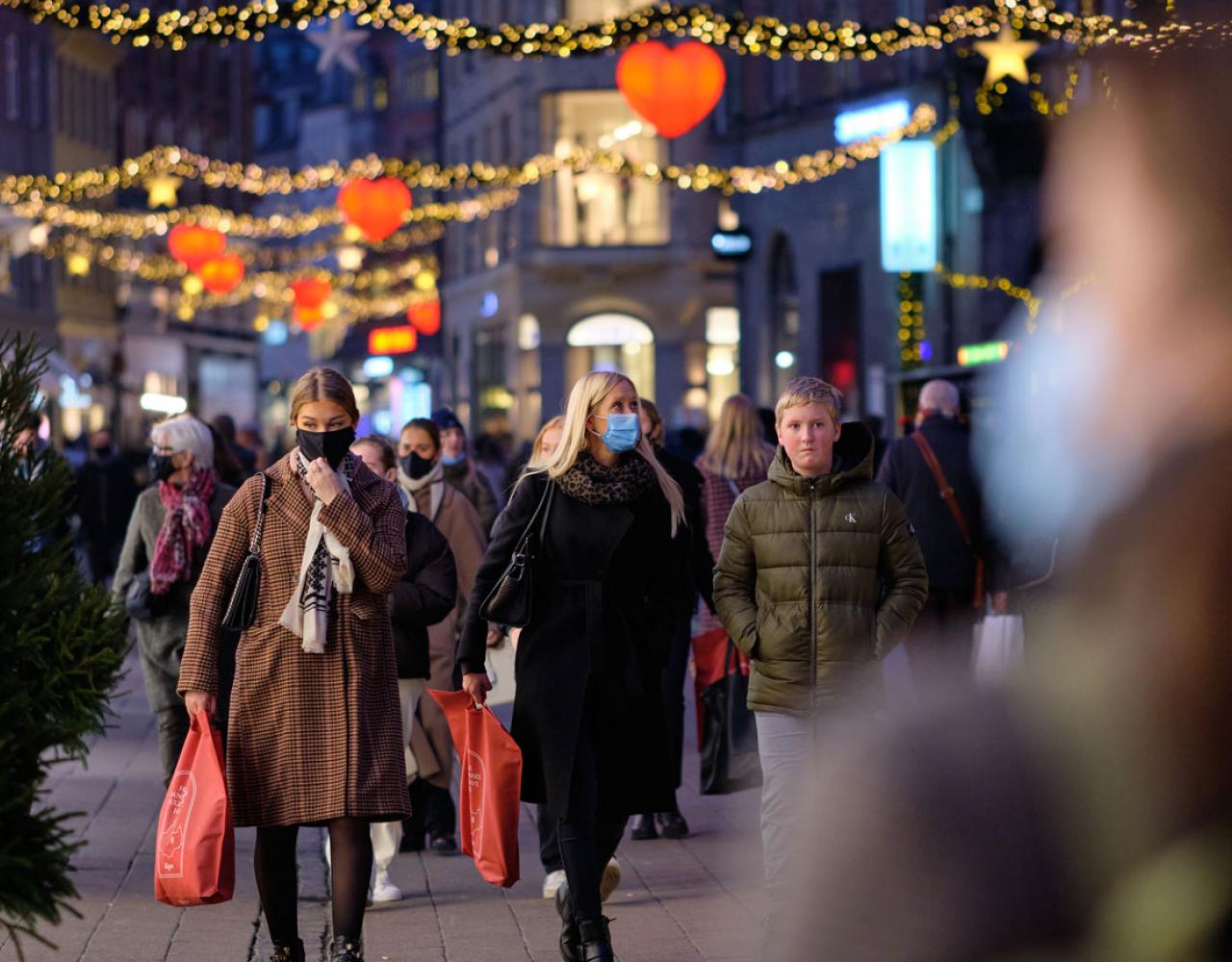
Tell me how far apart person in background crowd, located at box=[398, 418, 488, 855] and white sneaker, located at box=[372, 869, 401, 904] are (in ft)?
3.08

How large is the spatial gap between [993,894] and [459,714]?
545 centimetres

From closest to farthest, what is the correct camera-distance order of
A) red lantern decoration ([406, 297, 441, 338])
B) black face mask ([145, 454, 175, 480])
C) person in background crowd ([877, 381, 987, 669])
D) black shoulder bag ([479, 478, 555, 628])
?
1. black shoulder bag ([479, 478, 555, 628])
2. black face mask ([145, 454, 175, 480])
3. person in background crowd ([877, 381, 987, 669])
4. red lantern decoration ([406, 297, 441, 338])

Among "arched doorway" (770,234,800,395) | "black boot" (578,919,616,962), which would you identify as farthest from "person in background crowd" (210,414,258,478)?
"arched doorway" (770,234,800,395)

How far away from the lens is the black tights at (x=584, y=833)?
698cm

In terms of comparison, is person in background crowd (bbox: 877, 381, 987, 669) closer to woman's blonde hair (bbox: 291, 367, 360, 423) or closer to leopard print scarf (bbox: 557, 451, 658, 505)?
leopard print scarf (bbox: 557, 451, 658, 505)

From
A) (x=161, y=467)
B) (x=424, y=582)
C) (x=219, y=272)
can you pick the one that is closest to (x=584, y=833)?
(x=424, y=582)

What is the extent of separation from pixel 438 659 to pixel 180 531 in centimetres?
120

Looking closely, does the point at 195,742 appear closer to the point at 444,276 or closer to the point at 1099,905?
the point at 1099,905

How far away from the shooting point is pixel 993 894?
195cm

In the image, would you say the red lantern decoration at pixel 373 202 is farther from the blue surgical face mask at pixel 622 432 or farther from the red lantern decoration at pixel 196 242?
the blue surgical face mask at pixel 622 432

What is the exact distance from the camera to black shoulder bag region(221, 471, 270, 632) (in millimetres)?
6758

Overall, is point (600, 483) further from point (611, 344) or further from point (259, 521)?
point (611, 344)

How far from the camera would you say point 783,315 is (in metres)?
40.9

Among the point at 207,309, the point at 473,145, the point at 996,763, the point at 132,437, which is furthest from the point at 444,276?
the point at 996,763
